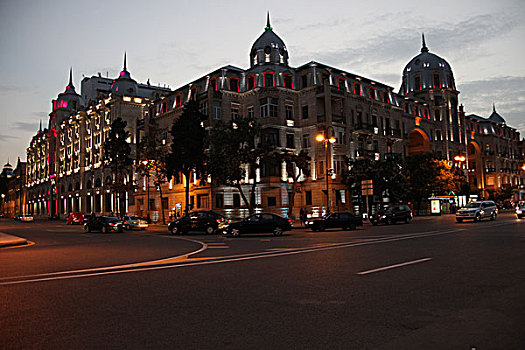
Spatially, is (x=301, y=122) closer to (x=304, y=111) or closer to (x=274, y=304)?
(x=304, y=111)

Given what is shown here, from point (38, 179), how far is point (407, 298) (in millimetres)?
138025

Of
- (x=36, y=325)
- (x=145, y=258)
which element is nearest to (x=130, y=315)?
(x=36, y=325)

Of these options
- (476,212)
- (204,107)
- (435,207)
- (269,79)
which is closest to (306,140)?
(269,79)

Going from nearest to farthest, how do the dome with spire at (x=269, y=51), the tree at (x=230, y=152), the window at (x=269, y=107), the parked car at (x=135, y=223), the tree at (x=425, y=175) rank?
the tree at (x=230, y=152)
the parked car at (x=135, y=223)
the window at (x=269, y=107)
the tree at (x=425, y=175)
the dome with spire at (x=269, y=51)

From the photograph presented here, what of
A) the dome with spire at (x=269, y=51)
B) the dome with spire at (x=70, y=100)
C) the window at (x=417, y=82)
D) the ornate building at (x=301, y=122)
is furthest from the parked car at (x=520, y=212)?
the dome with spire at (x=70, y=100)

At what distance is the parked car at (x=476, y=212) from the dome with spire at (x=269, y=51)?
3195cm

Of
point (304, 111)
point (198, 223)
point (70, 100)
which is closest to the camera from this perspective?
point (198, 223)

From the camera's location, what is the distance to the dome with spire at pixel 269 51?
185ft

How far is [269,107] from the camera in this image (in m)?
50.1

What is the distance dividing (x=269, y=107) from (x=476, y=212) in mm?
26101

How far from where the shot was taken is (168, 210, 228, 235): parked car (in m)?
29.9

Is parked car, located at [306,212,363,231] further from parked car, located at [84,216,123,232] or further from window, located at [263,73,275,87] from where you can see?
window, located at [263,73,275,87]

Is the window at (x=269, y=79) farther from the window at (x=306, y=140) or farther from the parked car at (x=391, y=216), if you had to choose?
the parked car at (x=391, y=216)

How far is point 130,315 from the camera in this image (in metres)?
6.72
